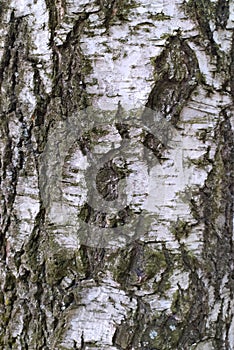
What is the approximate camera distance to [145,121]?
974mm

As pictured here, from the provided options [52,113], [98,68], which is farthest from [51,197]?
[98,68]

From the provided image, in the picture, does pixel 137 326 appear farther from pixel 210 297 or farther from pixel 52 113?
pixel 52 113

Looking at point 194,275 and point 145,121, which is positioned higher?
point 145,121

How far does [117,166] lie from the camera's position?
0.99 metres

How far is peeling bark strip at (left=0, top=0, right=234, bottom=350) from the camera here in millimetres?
972

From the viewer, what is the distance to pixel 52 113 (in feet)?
3.26

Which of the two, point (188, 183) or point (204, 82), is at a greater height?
point (204, 82)

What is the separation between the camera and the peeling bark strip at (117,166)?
0.97m

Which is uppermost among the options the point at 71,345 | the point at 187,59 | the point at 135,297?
the point at 187,59

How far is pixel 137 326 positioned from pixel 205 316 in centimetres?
15

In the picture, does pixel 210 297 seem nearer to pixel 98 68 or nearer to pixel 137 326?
pixel 137 326

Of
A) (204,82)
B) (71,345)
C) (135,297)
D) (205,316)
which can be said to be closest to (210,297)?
(205,316)

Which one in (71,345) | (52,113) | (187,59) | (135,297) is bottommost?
(71,345)

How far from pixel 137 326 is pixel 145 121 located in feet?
1.38
